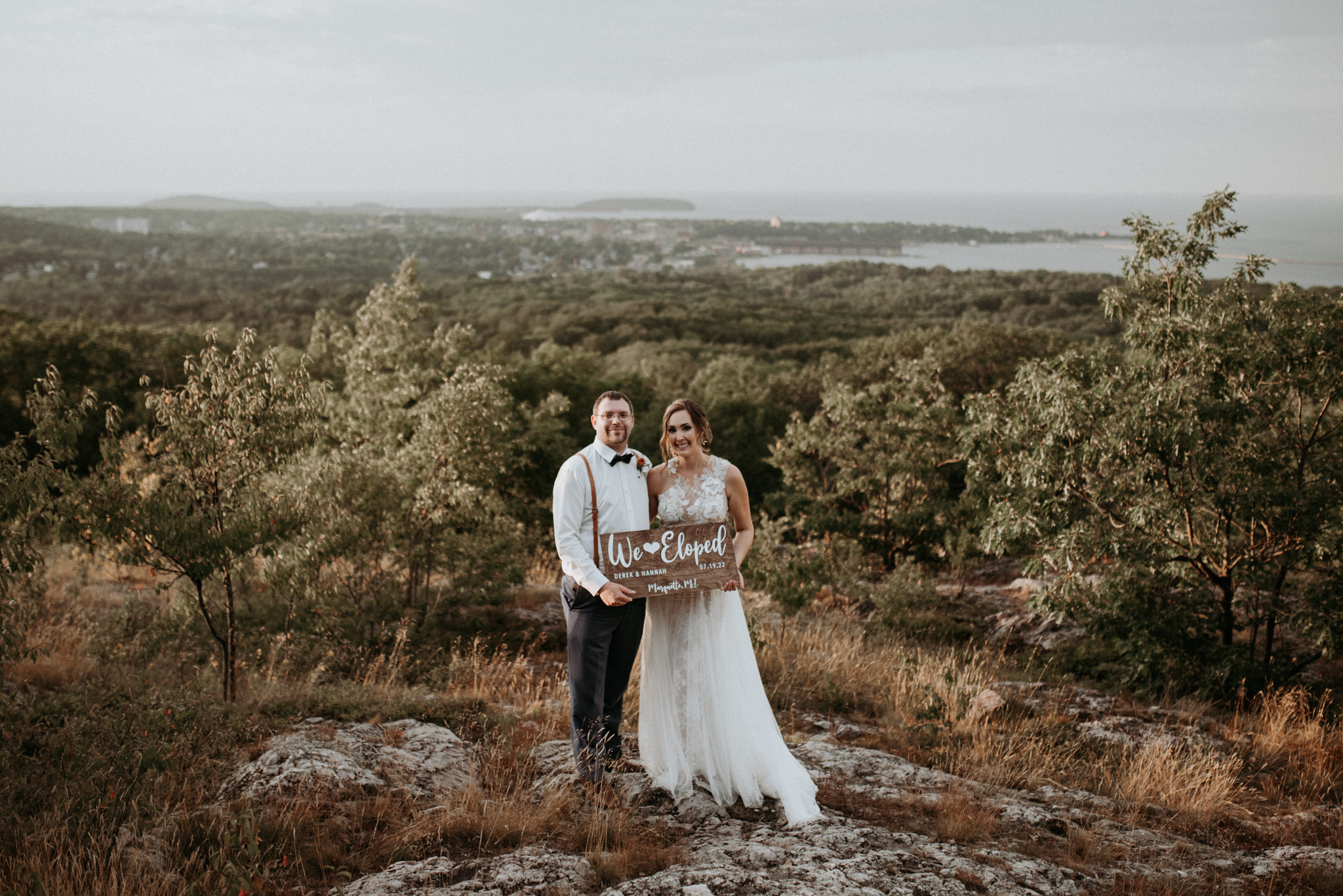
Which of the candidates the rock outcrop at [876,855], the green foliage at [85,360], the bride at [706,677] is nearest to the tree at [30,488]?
the rock outcrop at [876,855]

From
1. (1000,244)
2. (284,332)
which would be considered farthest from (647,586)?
(1000,244)

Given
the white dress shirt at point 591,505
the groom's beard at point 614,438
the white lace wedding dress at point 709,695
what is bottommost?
the white lace wedding dress at point 709,695

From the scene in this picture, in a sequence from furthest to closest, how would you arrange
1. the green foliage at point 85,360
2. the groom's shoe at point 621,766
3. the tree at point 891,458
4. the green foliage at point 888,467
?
the green foliage at point 85,360 → the tree at point 891,458 → the green foliage at point 888,467 → the groom's shoe at point 621,766

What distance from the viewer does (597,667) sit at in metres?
4.71

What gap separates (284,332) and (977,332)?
206 ft

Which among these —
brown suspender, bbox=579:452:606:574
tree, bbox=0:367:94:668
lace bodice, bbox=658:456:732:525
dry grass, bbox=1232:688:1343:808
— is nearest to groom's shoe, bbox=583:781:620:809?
brown suspender, bbox=579:452:606:574

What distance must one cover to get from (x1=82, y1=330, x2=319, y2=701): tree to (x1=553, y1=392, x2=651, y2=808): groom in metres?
3.01

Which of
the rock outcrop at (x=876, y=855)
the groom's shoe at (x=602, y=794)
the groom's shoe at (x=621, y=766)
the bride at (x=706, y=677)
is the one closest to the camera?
the rock outcrop at (x=876, y=855)

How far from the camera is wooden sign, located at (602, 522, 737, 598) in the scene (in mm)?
4508

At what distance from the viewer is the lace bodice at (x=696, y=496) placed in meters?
4.71

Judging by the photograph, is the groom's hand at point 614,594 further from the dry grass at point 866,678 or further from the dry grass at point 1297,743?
the dry grass at point 1297,743

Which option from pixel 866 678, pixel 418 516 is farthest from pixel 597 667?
pixel 418 516

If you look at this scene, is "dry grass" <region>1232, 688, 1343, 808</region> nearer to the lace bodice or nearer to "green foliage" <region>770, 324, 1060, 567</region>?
"green foliage" <region>770, 324, 1060, 567</region>

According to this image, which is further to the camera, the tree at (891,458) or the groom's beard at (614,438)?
the tree at (891,458)
